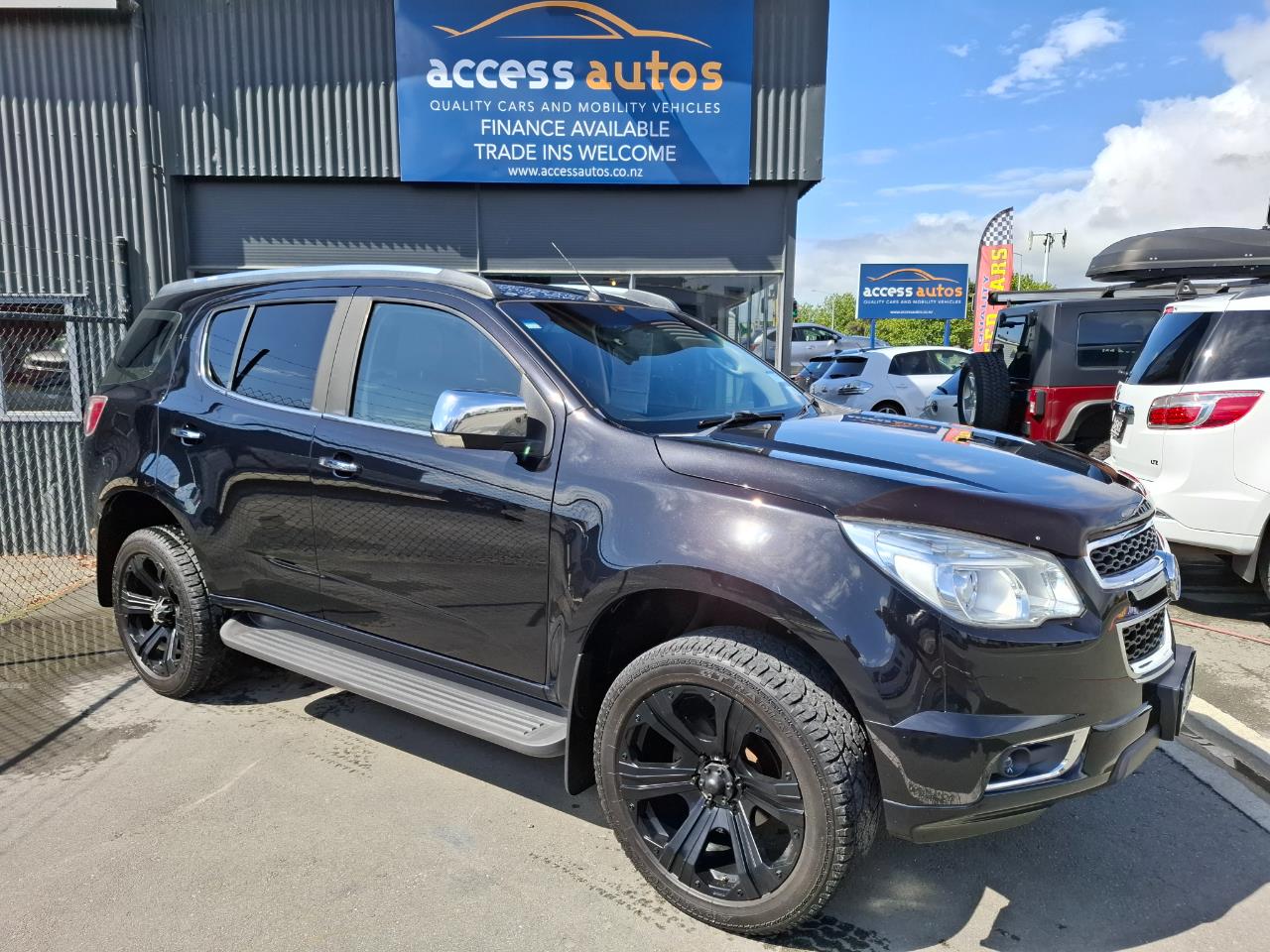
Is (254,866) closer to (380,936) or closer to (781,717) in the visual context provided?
(380,936)

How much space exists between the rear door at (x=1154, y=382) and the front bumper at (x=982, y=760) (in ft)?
11.5

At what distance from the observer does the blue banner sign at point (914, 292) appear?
86.0 feet

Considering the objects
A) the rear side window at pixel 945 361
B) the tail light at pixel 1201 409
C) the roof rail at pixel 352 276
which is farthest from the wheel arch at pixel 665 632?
the rear side window at pixel 945 361

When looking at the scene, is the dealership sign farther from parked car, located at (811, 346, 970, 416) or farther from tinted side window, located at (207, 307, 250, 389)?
parked car, located at (811, 346, 970, 416)

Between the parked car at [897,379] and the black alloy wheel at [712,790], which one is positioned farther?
the parked car at [897,379]

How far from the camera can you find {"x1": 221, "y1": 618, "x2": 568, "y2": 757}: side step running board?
2824 mm

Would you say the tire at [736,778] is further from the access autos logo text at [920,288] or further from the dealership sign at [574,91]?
the access autos logo text at [920,288]

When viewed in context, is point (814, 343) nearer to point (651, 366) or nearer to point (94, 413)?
point (94, 413)

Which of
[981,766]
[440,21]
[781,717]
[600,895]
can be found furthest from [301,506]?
[440,21]

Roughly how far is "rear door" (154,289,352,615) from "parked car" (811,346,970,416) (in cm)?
1039

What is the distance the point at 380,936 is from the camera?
2.54 m

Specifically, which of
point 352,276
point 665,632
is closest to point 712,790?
point 665,632

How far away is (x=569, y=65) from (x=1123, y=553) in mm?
7261

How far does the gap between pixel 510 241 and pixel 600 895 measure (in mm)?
6970
